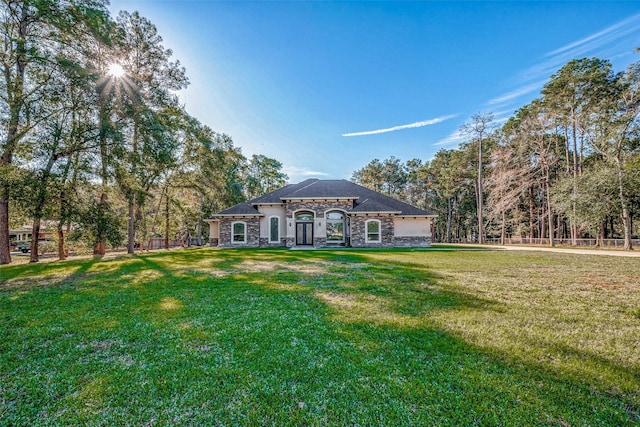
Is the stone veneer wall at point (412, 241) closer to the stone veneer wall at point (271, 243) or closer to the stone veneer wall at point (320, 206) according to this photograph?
the stone veneer wall at point (320, 206)

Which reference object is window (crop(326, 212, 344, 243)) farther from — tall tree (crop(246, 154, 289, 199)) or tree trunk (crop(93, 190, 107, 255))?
tall tree (crop(246, 154, 289, 199))

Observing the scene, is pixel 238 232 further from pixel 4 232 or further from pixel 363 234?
pixel 4 232

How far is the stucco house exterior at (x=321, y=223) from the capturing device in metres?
18.3

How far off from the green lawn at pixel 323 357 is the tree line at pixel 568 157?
17856mm

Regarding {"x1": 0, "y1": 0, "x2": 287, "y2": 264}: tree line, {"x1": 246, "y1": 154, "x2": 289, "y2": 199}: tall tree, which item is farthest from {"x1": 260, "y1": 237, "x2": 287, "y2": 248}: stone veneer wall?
{"x1": 246, "y1": 154, "x2": 289, "y2": 199}: tall tree

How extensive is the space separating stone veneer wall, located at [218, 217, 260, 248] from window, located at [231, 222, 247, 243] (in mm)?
225

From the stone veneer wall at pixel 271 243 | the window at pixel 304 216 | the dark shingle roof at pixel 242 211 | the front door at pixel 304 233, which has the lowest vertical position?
the stone veneer wall at pixel 271 243

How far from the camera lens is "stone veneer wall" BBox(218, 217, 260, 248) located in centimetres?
1934

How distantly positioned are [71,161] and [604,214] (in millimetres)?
30393

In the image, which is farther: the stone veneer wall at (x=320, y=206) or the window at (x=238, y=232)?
the window at (x=238, y=232)

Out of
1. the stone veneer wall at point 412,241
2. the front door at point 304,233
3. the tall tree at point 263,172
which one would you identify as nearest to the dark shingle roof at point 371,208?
the stone veneer wall at point 412,241

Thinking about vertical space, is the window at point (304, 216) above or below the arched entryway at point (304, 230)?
above

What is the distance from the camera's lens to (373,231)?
18344 millimetres

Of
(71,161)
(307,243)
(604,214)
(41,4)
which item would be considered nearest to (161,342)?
(71,161)
